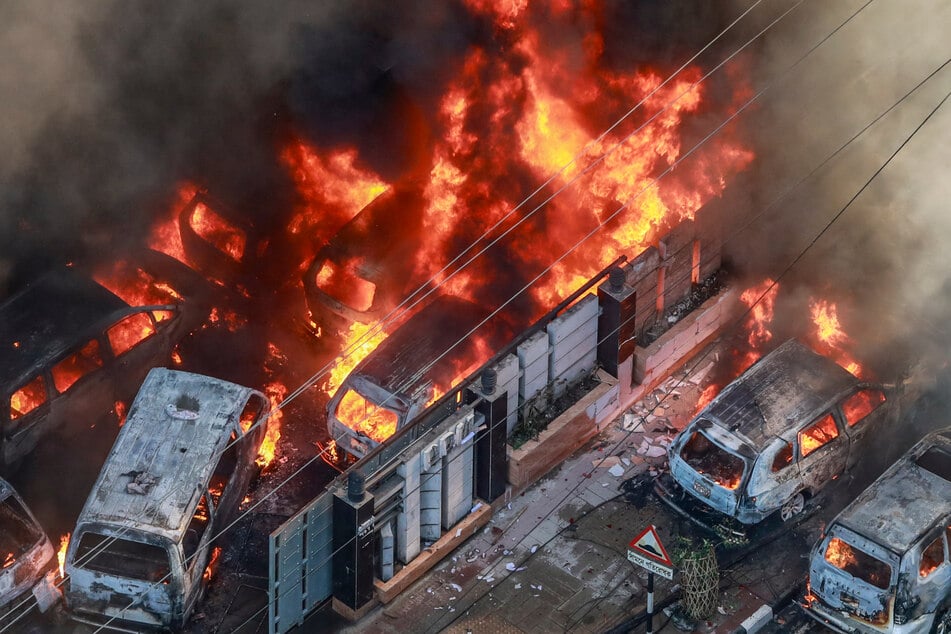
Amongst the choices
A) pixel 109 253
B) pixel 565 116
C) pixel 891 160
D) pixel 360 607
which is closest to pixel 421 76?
pixel 565 116

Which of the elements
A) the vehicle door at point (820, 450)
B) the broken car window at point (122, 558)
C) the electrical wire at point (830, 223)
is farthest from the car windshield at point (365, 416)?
the vehicle door at point (820, 450)

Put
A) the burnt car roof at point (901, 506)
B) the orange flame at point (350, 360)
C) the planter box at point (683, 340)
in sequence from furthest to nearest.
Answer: the orange flame at point (350, 360)
the planter box at point (683, 340)
the burnt car roof at point (901, 506)

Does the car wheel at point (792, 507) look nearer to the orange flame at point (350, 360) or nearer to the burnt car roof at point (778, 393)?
the burnt car roof at point (778, 393)

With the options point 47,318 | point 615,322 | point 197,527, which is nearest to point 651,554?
point 615,322

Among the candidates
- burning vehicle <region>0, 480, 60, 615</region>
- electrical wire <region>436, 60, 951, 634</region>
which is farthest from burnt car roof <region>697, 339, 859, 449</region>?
burning vehicle <region>0, 480, 60, 615</region>

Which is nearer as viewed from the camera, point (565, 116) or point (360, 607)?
point (360, 607)

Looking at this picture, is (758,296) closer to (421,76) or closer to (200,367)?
(421,76)
